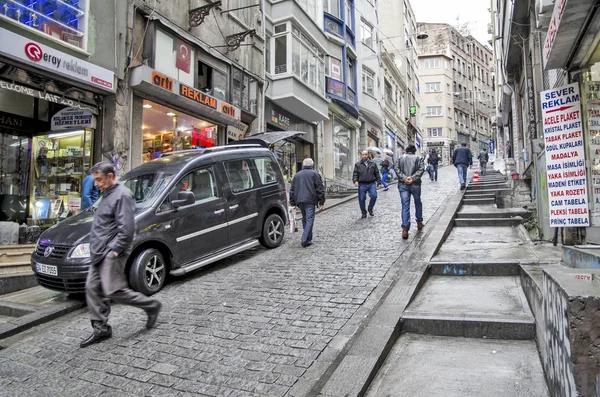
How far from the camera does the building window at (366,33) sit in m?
27.5

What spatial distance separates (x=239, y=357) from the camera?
11.8ft

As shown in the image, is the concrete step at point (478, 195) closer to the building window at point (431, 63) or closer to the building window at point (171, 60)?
the building window at point (171, 60)

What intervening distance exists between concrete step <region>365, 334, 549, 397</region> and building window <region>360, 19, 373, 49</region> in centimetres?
2655

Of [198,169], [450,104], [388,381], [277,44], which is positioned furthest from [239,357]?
[450,104]

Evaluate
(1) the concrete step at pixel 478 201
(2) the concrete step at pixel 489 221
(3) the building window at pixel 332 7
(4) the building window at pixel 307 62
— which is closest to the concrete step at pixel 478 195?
(1) the concrete step at pixel 478 201

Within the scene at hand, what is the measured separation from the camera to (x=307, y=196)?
8180 mm

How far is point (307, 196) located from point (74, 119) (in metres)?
6.21

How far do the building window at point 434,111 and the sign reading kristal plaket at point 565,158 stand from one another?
53623 mm

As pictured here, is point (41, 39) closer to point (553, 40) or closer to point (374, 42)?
point (553, 40)

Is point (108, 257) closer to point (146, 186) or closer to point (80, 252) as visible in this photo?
point (80, 252)

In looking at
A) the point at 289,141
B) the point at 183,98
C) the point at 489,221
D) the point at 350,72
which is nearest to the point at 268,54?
the point at 289,141

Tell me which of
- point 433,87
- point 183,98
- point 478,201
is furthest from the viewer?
point 433,87

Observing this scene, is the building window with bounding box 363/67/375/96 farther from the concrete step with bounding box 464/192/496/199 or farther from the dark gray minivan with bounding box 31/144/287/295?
the dark gray minivan with bounding box 31/144/287/295

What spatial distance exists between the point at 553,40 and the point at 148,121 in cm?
1019
